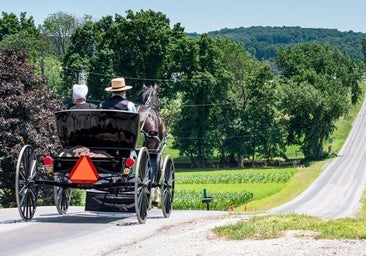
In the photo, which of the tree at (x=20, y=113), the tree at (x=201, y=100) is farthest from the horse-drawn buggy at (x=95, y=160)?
the tree at (x=201, y=100)

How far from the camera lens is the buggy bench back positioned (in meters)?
14.5

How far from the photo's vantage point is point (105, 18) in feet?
333

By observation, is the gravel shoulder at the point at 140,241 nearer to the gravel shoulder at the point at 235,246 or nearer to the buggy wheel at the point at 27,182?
the gravel shoulder at the point at 235,246

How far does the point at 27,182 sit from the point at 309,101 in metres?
98.3

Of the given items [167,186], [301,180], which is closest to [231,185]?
[301,180]

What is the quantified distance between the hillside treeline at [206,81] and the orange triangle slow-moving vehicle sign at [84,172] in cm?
6813

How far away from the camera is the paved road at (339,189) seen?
61.3 meters

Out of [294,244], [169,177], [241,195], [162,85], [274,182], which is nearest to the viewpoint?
[294,244]

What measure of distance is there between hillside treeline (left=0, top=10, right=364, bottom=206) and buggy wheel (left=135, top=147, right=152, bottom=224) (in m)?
67.9

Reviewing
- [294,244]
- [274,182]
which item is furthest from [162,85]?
[294,244]

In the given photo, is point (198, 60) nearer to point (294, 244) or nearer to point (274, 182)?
point (274, 182)

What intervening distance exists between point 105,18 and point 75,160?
3491 inches

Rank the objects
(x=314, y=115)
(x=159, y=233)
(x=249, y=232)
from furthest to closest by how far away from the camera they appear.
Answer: (x=314, y=115) → (x=159, y=233) → (x=249, y=232)

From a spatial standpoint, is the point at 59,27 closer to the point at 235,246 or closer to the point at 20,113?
the point at 20,113
